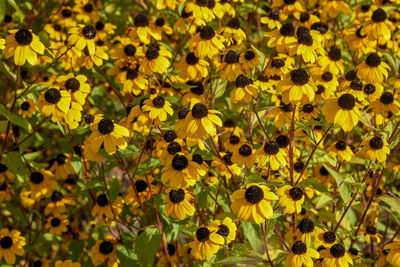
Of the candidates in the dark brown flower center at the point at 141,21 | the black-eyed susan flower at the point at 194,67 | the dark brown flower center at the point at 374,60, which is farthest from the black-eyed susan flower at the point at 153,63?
the dark brown flower center at the point at 374,60

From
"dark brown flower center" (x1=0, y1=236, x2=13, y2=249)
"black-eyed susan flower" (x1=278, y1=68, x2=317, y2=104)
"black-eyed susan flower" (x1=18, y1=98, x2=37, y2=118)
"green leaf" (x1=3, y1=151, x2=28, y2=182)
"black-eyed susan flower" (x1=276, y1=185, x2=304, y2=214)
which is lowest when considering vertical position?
"dark brown flower center" (x1=0, y1=236, x2=13, y2=249)

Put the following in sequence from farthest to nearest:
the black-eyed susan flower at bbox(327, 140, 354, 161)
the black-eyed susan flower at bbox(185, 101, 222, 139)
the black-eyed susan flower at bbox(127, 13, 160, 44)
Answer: the black-eyed susan flower at bbox(127, 13, 160, 44) < the black-eyed susan flower at bbox(327, 140, 354, 161) < the black-eyed susan flower at bbox(185, 101, 222, 139)

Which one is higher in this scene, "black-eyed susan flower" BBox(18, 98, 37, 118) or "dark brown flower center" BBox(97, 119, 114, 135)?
"dark brown flower center" BBox(97, 119, 114, 135)

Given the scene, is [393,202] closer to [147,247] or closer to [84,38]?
[147,247]

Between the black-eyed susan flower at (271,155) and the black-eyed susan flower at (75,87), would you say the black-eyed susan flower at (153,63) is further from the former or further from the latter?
the black-eyed susan flower at (271,155)

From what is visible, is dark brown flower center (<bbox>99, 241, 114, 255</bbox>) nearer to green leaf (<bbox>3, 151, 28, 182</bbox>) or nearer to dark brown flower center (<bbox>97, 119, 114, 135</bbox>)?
green leaf (<bbox>3, 151, 28, 182</bbox>)

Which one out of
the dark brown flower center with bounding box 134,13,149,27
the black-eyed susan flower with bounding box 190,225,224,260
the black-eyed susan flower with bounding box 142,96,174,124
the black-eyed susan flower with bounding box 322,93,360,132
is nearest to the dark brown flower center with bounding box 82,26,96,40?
the dark brown flower center with bounding box 134,13,149,27
